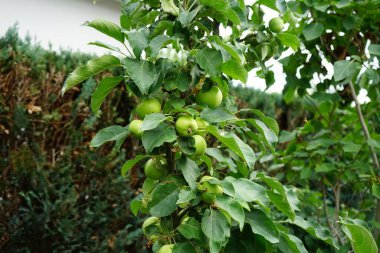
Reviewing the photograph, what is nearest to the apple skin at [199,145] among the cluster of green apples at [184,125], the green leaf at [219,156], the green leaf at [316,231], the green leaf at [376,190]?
the cluster of green apples at [184,125]

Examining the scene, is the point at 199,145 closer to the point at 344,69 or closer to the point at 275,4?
the point at 275,4

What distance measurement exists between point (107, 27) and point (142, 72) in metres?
0.19

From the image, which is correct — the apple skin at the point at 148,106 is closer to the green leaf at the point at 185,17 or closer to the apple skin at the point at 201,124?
the apple skin at the point at 201,124

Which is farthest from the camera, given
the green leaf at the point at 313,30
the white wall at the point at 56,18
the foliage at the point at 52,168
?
the white wall at the point at 56,18

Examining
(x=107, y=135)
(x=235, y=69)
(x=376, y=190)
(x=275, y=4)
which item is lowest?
(x=376, y=190)

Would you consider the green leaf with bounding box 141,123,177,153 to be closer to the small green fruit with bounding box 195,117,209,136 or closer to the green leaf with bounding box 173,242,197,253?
the small green fruit with bounding box 195,117,209,136

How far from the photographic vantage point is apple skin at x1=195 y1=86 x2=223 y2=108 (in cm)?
137

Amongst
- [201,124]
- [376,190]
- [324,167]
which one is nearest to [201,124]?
[201,124]

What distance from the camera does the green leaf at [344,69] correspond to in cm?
240

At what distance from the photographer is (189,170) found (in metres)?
1.30

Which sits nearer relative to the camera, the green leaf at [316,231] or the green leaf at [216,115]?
the green leaf at [216,115]

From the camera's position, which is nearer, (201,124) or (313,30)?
(201,124)

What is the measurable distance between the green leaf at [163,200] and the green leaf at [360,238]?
441mm

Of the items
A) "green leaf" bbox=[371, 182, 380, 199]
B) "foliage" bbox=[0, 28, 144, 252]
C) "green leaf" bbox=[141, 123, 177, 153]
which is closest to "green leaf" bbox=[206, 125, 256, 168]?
"green leaf" bbox=[141, 123, 177, 153]
